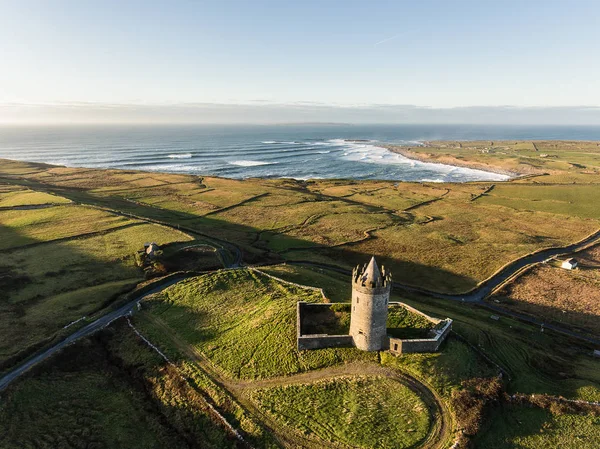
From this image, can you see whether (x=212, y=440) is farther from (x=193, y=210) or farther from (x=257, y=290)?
(x=193, y=210)

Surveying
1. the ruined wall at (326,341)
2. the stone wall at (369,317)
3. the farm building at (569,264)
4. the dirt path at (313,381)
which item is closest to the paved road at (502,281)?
the farm building at (569,264)

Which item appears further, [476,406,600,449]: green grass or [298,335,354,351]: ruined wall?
[298,335,354,351]: ruined wall

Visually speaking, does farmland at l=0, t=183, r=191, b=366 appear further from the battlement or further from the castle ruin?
the battlement

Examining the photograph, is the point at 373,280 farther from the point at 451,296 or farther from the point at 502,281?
the point at 502,281

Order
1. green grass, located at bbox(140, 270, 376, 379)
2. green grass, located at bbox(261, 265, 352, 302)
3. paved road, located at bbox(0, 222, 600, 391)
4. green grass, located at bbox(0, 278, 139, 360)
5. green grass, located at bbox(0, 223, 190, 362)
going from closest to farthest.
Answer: green grass, located at bbox(140, 270, 376, 379)
paved road, located at bbox(0, 222, 600, 391)
green grass, located at bbox(0, 278, 139, 360)
green grass, located at bbox(0, 223, 190, 362)
green grass, located at bbox(261, 265, 352, 302)

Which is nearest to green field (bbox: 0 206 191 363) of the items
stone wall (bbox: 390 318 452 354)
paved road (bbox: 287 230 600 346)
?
paved road (bbox: 287 230 600 346)
